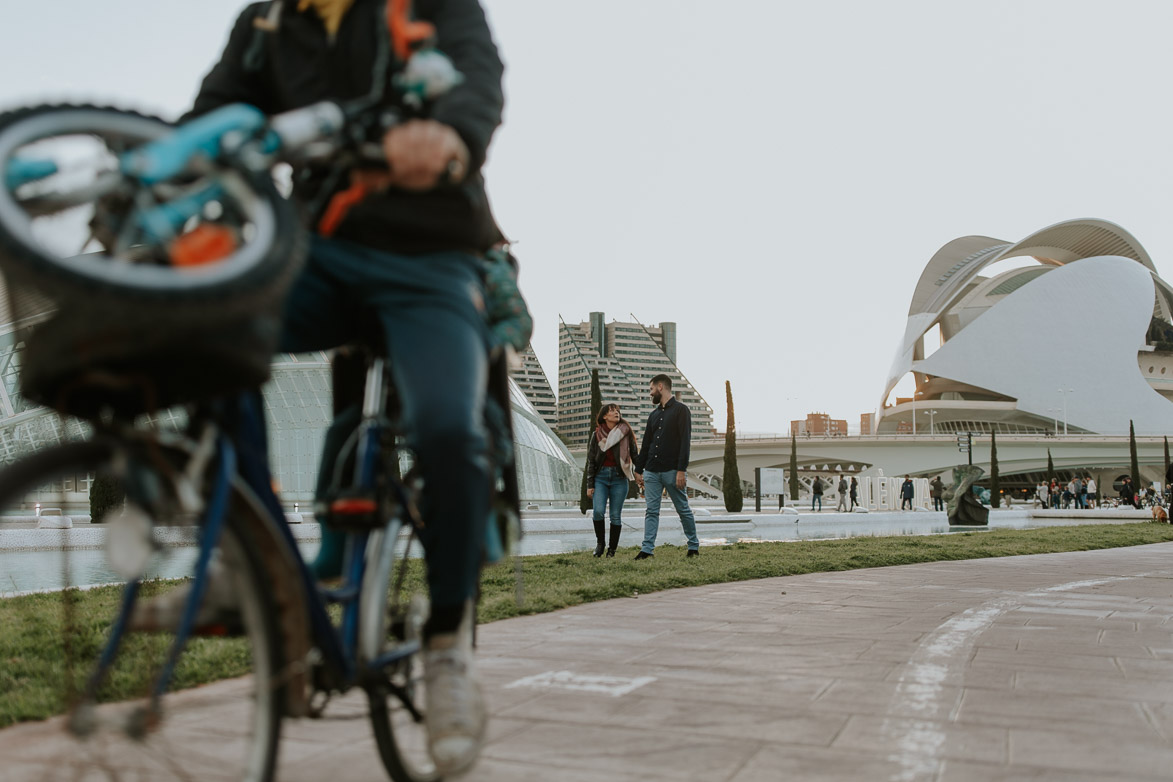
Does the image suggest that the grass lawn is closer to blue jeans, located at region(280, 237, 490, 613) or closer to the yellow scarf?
Answer: blue jeans, located at region(280, 237, 490, 613)

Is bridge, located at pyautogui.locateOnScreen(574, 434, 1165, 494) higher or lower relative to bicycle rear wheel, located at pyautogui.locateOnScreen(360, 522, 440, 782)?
higher

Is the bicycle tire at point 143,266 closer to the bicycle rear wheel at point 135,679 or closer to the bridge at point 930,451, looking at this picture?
the bicycle rear wheel at point 135,679

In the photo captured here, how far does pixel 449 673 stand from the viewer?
1835 millimetres

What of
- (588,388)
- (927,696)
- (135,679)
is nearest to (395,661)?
(135,679)

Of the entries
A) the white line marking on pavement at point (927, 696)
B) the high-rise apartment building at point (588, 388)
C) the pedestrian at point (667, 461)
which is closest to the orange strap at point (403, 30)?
the white line marking on pavement at point (927, 696)

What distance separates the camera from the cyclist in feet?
5.70

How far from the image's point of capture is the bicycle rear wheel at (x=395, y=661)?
1798 millimetres

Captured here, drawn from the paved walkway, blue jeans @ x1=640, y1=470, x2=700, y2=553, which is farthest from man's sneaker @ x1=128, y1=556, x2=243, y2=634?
blue jeans @ x1=640, y1=470, x2=700, y2=553

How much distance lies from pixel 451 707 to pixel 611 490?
7.87 meters

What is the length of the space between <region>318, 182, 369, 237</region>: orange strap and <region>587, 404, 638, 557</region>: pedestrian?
7.73m

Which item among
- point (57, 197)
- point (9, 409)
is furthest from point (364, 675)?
point (9, 409)

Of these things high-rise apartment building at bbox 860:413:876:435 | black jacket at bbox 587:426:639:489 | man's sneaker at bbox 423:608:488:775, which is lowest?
man's sneaker at bbox 423:608:488:775

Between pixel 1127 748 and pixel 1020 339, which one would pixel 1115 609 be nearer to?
pixel 1127 748

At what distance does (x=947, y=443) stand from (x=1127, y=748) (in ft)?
202
